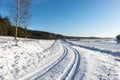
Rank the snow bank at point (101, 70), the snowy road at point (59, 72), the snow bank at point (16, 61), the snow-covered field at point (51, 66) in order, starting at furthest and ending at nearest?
1. the snow bank at point (101, 70)
2. the snow bank at point (16, 61)
3. the snow-covered field at point (51, 66)
4. the snowy road at point (59, 72)

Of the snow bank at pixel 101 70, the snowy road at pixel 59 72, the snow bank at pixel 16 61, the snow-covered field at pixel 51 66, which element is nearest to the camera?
the snowy road at pixel 59 72

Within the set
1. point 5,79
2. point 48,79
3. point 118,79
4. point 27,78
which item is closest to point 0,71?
point 5,79

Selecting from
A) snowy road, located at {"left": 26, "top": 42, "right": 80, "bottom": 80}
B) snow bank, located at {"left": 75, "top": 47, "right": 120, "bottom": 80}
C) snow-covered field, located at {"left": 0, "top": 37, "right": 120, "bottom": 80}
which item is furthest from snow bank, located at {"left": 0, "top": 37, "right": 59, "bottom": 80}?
snow bank, located at {"left": 75, "top": 47, "right": 120, "bottom": 80}

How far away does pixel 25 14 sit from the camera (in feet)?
69.7

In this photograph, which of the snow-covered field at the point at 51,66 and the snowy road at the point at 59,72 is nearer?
the snowy road at the point at 59,72

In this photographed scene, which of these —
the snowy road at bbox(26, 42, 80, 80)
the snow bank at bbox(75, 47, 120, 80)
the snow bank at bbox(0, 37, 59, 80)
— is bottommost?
the snow bank at bbox(75, 47, 120, 80)

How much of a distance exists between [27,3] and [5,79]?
1609 centimetres

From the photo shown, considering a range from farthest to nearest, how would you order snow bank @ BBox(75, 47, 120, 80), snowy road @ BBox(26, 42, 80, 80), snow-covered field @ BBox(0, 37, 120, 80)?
1. snow bank @ BBox(75, 47, 120, 80)
2. snow-covered field @ BBox(0, 37, 120, 80)
3. snowy road @ BBox(26, 42, 80, 80)

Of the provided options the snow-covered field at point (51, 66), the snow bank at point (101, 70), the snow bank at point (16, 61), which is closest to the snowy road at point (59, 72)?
the snow-covered field at point (51, 66)

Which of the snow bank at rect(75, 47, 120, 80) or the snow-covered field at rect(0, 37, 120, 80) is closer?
the snow-covered field at rect(0, 37, 120, 80)

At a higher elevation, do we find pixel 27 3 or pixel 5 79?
pixel 27 3

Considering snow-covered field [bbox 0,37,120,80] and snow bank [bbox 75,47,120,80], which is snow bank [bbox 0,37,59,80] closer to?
Result: snow-covered field [bbox 0,37,120,80]

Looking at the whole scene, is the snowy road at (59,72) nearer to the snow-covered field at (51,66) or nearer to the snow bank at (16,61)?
the snow-covered field at (51,66)

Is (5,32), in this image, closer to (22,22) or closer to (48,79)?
(22,22)
